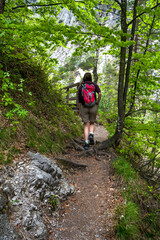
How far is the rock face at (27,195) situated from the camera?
2.09 m

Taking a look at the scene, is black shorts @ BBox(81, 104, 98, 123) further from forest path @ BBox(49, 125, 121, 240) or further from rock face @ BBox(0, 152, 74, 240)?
rock face @ BBox(0, 152, 74, 240)

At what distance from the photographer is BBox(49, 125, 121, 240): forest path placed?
2.63 m

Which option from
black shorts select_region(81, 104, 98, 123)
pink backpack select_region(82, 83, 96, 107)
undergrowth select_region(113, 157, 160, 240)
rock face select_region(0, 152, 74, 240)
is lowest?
undergrowth select_region(113, 157, 160, 240)

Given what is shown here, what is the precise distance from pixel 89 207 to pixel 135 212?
919mm

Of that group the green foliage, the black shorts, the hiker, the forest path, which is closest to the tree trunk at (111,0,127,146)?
the hiker

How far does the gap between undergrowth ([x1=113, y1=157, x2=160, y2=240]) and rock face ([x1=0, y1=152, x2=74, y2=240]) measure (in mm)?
1246

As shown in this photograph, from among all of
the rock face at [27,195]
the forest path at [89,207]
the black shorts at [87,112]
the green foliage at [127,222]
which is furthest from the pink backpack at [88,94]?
the green foliage at [127,222]

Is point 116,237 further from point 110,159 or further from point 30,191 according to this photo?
point 110,159

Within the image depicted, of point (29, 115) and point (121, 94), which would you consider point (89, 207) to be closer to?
point (29, 115)

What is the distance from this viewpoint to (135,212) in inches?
122

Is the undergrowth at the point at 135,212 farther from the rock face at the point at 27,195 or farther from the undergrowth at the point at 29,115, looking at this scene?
the undergrowth at the point at 29,115

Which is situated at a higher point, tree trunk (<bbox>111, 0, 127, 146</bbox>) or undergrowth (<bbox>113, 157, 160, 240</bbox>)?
tree trunk (<bbox>111, 0, 127, 146</bbox>)

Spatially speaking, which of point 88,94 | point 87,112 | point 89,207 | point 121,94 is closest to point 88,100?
point 88,94

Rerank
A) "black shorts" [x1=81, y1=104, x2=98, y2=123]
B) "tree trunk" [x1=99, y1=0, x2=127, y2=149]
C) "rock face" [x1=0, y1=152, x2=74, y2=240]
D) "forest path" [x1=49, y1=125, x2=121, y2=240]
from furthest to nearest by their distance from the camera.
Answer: "black shorts" [x1=81, y1=104, x2=98, y2=123] → "tree trunk" [x1=99, y1=0, x2=127, y2=149] → "forest path" [x1=49, y1=125, x2=121, y2=240] → "rock face" [x1=0, y1=152, x2=74, y2=240]
